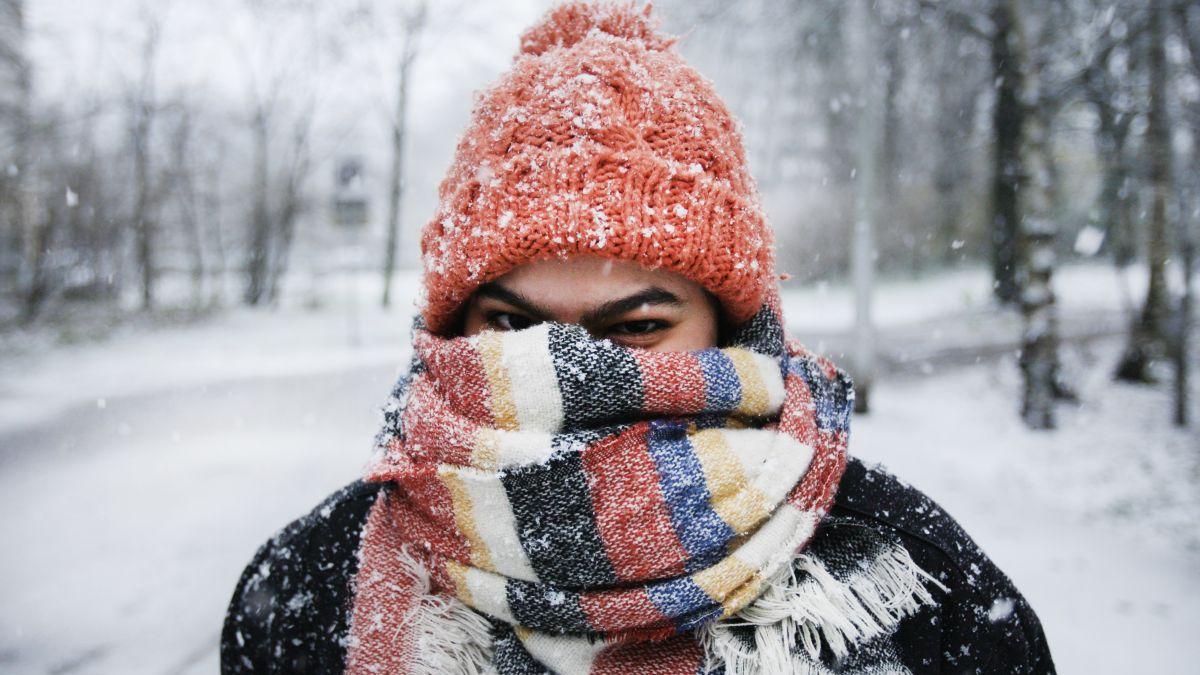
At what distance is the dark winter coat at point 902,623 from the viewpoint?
1.20m

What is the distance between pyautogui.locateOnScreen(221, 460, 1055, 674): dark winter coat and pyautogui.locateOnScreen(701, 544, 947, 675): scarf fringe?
0.05 m

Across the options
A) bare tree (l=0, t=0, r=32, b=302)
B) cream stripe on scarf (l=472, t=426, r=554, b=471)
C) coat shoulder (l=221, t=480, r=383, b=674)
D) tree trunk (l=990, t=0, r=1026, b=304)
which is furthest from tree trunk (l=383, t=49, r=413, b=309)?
cream stripe on scarf (l=472, t=426, r=554, b=471)

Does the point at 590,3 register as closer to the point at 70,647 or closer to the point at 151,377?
the point at 70,647

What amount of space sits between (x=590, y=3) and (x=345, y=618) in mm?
1383

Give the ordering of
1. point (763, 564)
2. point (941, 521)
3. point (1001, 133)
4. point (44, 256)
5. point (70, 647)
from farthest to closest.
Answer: point (44, 256) → point (1001, 133) → point (70, 647) → point (941, 521) → point (763, 564)

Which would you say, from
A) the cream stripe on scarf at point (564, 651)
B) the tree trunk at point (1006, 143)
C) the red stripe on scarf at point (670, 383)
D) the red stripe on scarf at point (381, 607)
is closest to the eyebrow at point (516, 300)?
the red stripe on scarf at point (670, 383)

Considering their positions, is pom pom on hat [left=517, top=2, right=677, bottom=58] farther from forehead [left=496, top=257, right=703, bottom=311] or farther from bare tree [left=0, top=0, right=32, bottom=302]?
bare tree [left=0, top=0, right=32, bottom=302]

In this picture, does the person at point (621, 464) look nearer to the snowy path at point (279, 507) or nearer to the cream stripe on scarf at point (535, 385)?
the cream stripe on scarf at point (535, 385)

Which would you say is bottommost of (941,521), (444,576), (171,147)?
(444,576)

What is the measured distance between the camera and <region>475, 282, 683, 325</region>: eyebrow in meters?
1.23

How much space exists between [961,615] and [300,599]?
127 centimetres

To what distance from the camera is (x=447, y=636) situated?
122 cm

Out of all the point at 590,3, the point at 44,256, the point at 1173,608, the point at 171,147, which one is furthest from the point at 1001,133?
the point at 171,147

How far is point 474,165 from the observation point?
51.3 inches
